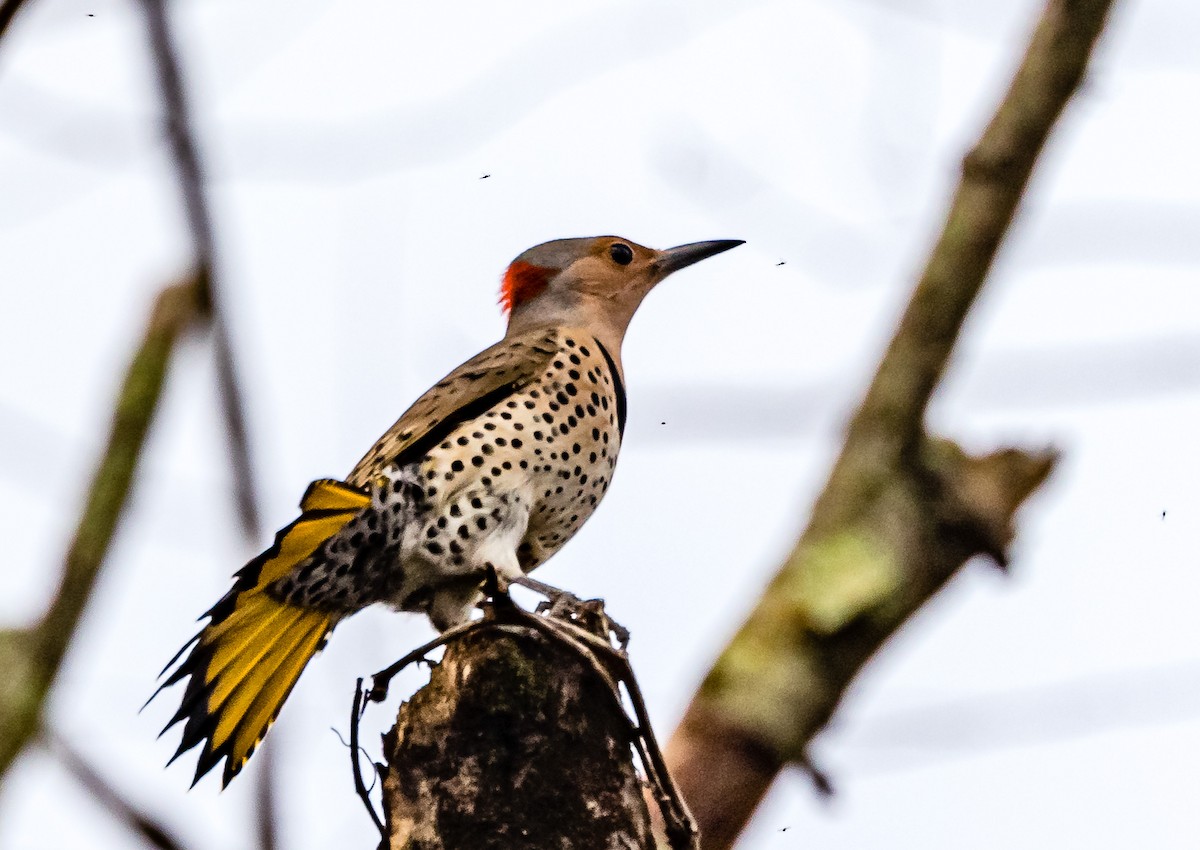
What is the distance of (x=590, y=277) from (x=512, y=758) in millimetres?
2996

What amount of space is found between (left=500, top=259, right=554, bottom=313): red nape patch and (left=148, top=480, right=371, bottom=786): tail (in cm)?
194

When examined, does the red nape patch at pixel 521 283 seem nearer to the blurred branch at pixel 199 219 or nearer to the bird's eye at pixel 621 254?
the bird's eye at pixel 621 254

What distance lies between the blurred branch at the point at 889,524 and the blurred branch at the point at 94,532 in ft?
5.66

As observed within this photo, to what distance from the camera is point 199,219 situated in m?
3.12

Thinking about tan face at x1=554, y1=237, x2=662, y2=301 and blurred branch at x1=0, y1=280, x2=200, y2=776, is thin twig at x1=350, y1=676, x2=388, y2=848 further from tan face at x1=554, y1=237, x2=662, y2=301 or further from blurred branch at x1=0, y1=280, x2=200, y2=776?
tan face at x1=554, y1=237, x2=662, y2=301

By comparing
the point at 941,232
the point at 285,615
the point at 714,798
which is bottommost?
the point at 714,798

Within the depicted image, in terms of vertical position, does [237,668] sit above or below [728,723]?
above

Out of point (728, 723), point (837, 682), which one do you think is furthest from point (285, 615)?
point (837, 682)

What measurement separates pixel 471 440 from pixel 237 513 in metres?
1.03

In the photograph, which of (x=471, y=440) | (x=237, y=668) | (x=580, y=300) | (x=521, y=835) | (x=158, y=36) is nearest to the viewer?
(x=521, y=835)

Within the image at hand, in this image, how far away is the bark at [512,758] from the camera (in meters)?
2.72

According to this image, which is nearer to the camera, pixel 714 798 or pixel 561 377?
pixel 714 798

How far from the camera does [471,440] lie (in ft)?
13.8

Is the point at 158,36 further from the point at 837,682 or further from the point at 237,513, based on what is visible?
the point at 837,682
